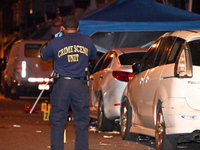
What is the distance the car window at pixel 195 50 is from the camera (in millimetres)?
8648

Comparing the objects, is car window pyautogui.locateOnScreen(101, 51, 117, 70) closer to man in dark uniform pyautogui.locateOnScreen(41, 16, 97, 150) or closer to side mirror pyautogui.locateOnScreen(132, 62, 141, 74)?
side mirror pyautogui.locateOnScreen(132, 62, 141, 74)

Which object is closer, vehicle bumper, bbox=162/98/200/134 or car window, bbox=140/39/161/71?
vehicle bumper, bbox=162/98/200/134

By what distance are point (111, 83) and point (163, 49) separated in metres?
2.48

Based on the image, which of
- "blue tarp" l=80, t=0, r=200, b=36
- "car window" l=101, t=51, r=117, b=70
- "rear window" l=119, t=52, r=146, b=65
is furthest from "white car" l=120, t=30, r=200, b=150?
"blue tarp" l=80, t=0, r=200, b=36

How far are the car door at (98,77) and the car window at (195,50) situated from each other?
3858mm

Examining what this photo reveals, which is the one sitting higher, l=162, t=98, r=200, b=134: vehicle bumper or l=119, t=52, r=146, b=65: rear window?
l=119, t=52, r=146, b=65: rear window

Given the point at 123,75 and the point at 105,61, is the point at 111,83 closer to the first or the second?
the point at 123,75

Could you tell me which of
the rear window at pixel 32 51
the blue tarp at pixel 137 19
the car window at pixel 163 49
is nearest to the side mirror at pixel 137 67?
the car window at pixel 163 49

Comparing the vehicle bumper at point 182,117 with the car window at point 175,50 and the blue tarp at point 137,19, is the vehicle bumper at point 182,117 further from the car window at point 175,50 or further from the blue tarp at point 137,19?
the blue tarp at point 137,19

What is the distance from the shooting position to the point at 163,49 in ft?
31.9

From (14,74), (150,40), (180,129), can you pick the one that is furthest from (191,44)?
(14,74)

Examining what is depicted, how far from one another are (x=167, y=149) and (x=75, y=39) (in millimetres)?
2080

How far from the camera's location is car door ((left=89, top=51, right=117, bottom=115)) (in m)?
12.9

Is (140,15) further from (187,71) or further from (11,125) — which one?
(187,71)
